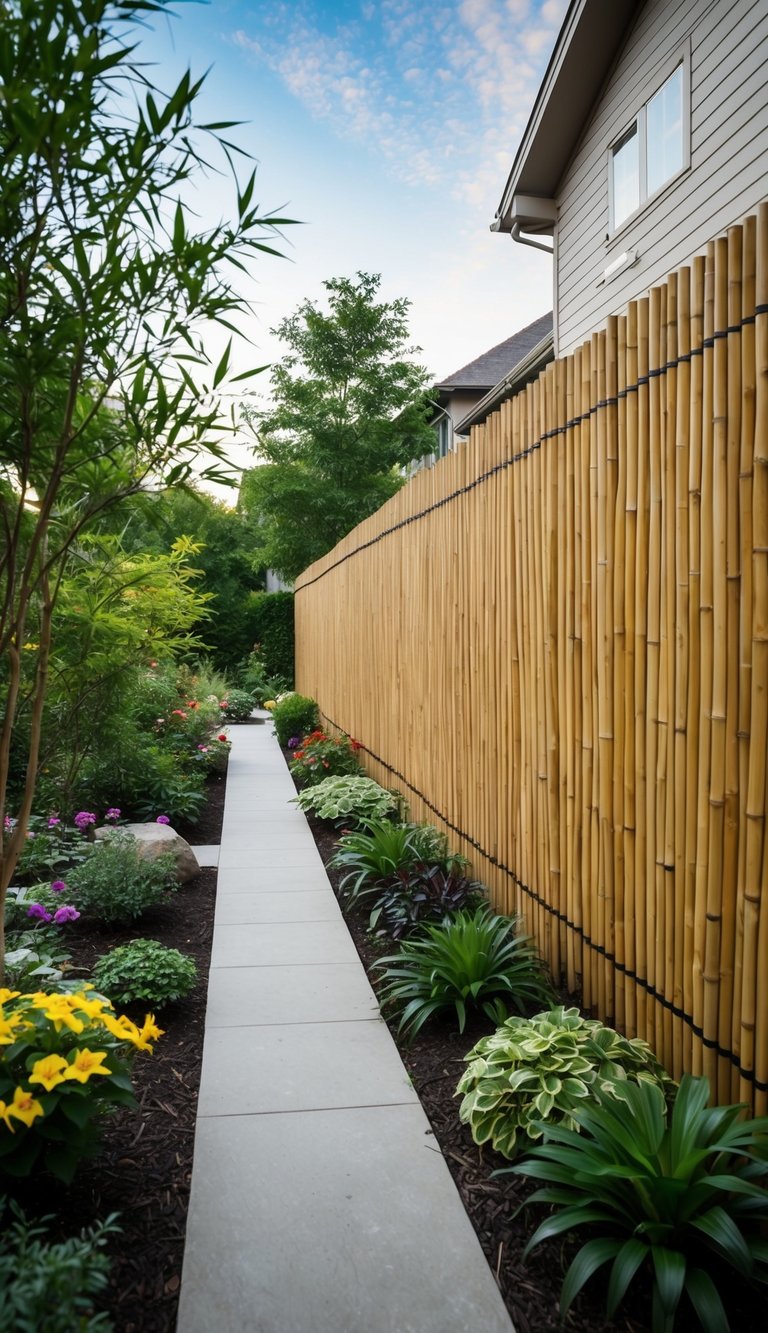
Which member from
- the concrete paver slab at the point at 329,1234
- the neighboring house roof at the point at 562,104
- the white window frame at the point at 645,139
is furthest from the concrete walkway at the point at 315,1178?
the neighboring house roof at the point at 562,104

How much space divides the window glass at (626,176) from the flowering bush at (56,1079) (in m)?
6.80

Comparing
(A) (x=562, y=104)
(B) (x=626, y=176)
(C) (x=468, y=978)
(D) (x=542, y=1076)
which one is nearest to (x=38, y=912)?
(C) (x=468, y=978)

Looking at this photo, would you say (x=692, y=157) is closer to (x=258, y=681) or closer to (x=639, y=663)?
(x=639, y=663)

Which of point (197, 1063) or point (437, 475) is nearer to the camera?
point (197, 1063)

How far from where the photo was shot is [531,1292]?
191 cm

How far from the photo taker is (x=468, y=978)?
10.6 ft

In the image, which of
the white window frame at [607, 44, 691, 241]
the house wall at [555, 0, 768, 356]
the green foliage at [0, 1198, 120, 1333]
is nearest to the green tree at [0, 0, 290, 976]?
the green foliage at [0, 1198, 120, 1333]

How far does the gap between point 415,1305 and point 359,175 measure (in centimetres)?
805

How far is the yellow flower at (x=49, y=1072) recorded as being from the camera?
191 cm

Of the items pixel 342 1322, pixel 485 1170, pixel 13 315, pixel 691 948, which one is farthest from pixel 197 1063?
pixel 13 315

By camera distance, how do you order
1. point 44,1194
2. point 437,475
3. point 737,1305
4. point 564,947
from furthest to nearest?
point 437,475 < point 564,947 < point 44,1194 < point 737,1305

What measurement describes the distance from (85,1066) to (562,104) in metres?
8.23

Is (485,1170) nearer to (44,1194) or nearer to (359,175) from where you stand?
(44,1194)

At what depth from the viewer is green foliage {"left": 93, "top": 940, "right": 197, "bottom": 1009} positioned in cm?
338
